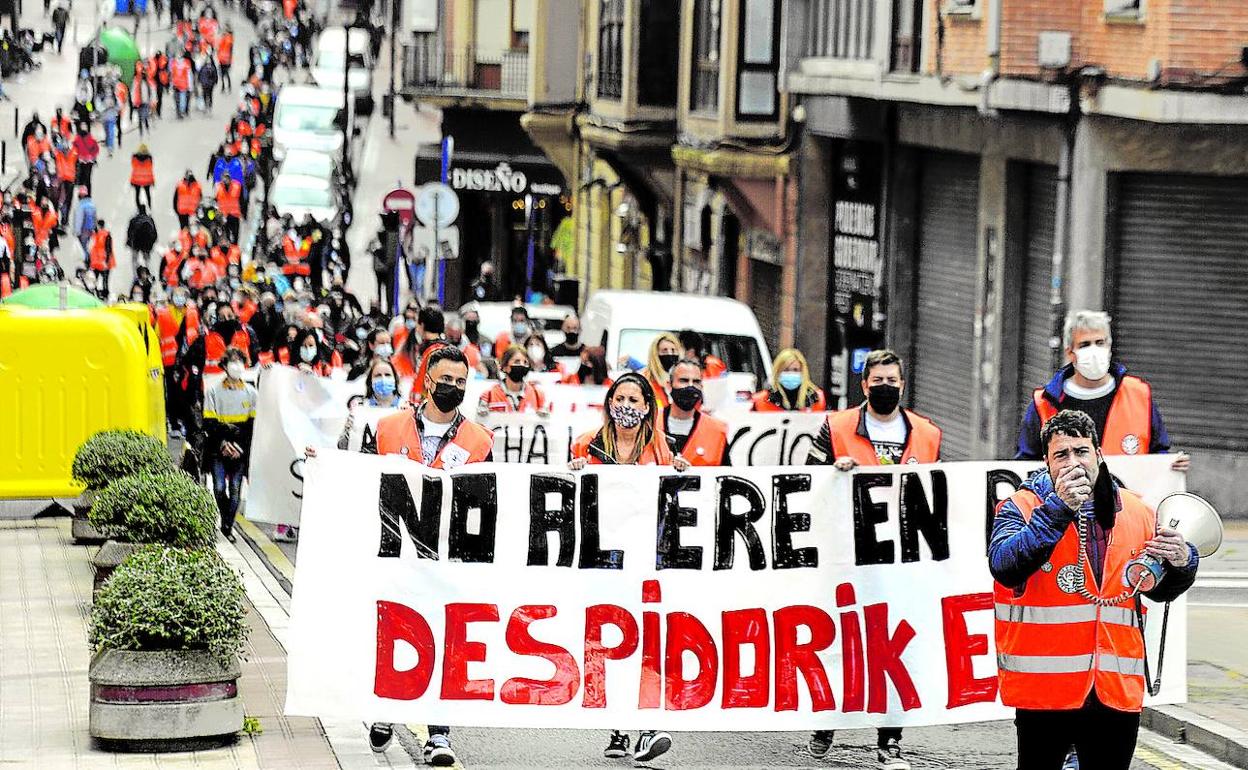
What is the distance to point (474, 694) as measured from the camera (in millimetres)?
10797

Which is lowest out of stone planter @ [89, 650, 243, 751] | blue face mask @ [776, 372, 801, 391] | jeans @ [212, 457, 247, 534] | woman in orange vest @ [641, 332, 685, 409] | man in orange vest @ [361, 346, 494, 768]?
jeans @ [212, 457, 247, 534]

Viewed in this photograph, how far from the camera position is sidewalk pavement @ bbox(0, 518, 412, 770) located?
1062cm

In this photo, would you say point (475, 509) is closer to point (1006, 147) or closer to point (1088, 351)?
point (1088, 351)

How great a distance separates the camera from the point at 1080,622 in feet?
27.6

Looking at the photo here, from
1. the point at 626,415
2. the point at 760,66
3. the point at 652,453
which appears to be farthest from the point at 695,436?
the point at 760,66

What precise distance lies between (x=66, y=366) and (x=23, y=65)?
56.0 metres

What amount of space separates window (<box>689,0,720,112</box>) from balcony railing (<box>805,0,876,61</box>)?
235 centimetres

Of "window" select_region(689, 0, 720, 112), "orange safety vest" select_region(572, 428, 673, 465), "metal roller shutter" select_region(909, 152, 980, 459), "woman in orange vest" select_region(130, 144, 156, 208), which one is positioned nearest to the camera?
"orange safety vest" select_region(572, 428, 673, 465)

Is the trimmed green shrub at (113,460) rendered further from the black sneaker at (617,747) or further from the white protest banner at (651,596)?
the black sneaker at (617,747)

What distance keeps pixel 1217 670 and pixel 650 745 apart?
4068 mm

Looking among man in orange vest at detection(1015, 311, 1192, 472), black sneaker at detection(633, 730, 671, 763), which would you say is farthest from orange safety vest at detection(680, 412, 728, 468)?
black sneaker at detection(633, 730, 671, 763)

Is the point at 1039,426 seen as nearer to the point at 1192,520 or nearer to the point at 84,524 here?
the point at 1192,520

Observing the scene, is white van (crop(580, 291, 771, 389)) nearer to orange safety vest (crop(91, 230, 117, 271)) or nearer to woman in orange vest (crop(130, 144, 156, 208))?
orange safety vest (crop(91, 230, 117, 271))

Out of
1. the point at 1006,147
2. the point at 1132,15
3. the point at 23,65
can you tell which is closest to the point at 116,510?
the point at 1132,15
